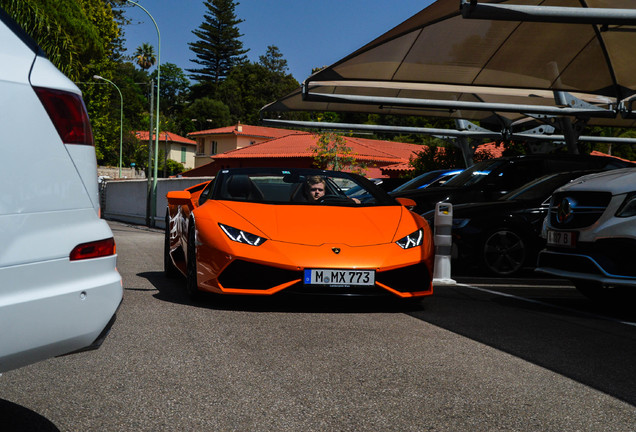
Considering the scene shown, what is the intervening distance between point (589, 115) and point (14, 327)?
1807 cm

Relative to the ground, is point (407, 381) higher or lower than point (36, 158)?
lower

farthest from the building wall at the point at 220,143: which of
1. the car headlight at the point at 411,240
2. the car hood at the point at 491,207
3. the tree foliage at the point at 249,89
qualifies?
the car headlight at the point at 411,240

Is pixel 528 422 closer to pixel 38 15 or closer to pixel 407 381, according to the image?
pixel 407 381

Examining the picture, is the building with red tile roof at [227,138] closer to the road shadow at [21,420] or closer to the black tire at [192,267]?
the black tire at [192,267]

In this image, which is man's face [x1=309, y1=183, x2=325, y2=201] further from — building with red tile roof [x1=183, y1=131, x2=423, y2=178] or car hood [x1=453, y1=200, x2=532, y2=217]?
building with red tile roof [x1=183, y1=131, x2=423, y2=178]

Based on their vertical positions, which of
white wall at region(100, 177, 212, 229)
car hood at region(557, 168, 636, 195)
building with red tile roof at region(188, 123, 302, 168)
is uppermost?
building with red tile roof at region(188, 123, 302, 168)

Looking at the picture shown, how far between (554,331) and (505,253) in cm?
437

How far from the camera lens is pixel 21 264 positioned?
2645 millimetres

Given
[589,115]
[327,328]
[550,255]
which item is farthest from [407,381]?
[589,115]

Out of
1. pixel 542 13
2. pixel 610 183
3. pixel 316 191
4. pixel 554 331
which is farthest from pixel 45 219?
pixel 542 13

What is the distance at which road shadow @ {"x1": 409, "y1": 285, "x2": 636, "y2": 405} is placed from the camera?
4477 mm

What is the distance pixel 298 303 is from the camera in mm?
6906

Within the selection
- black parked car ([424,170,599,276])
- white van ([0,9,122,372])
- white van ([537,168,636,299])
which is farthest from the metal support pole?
white van ([0,9,122,372])

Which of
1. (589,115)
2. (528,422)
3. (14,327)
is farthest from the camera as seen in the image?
(589,115)
